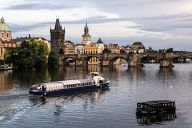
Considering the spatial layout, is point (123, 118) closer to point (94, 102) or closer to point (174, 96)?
point (94, 102)

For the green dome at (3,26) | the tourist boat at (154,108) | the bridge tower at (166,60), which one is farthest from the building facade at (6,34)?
the tourist boat at (154,108)

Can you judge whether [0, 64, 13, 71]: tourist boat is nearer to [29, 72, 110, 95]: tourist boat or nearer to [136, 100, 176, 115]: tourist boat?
[29, 72, 110, 95]: tourist boat

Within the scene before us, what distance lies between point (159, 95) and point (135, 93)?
13.9ft

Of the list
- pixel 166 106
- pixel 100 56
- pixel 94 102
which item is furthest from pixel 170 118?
pixel 100 56

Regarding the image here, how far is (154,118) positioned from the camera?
54594 millimetres

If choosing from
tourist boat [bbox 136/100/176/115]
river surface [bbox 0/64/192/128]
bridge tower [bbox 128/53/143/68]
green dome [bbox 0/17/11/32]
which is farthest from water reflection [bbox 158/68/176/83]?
green dome [bbox 0/17/11/32]

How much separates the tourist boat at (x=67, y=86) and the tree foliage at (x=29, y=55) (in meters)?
64.2

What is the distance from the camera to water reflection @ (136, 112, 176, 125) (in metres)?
52.6

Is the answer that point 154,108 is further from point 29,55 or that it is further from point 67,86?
point 29,55

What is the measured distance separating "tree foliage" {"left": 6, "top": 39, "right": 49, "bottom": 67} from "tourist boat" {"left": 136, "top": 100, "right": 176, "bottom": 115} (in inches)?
3735

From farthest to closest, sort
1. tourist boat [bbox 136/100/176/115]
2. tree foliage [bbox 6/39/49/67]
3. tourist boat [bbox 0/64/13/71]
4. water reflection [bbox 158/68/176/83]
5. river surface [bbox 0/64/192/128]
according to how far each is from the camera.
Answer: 1. tree foliage [bbox 6/39/49/67]
2. tourist boat [bbox 0/64/13/71]
3. water reflection [bbox 158/68/176/83]
4. tourist boat [bbox 136/100/176/115]
5. river surface [bbox 0/64/192/128]

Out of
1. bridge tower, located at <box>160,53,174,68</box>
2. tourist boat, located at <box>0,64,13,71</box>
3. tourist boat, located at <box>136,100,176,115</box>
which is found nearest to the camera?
tourist boat, located at <box>136,100,176,115</box>

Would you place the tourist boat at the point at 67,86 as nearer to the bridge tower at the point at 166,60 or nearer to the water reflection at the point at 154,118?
the water reflection at the point at 154,118

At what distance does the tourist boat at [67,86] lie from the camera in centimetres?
7162
